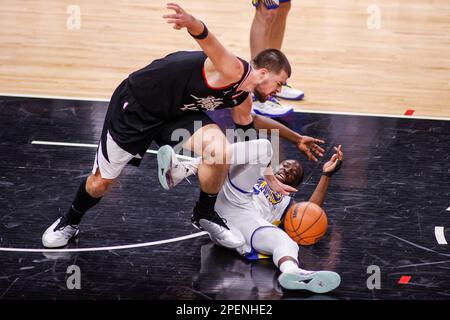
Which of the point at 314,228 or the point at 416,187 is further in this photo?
the point at 416,187

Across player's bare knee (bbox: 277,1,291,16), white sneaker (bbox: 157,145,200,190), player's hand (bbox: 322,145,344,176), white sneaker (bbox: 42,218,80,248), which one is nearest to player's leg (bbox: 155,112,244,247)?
white sneaker (bbox: 157,145,200,190)

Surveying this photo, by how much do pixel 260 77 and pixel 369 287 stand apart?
58.0 inches

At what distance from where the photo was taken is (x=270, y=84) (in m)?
5.39

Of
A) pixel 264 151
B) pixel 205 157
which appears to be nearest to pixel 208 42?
pixel 205 157

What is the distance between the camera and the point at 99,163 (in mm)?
5602

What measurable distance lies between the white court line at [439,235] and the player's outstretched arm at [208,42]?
1.85 m

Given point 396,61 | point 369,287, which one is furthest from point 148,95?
point 396,61

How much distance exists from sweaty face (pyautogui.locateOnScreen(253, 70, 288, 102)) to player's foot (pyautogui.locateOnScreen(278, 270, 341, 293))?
44.7 inches

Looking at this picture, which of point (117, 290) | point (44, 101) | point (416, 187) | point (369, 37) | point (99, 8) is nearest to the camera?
point (117, 290)

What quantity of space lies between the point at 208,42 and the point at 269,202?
1.35 m

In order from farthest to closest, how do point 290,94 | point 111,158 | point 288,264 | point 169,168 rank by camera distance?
point 290,94 → point 169,168 → point 111,158 → point 288,264

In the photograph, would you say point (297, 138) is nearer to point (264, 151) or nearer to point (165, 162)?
point (264, 151)

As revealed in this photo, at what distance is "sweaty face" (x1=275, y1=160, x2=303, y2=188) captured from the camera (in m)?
6.01

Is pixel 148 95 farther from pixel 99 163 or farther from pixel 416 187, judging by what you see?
pixel 416 187
